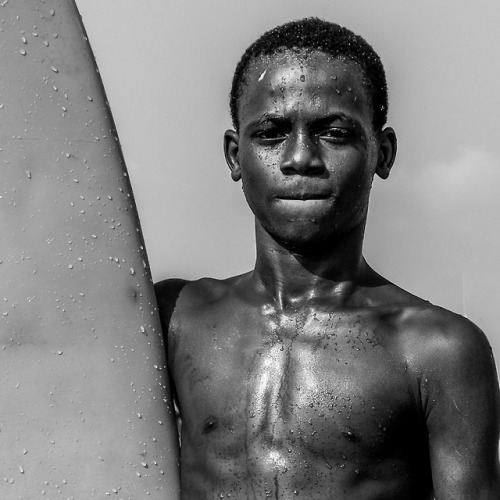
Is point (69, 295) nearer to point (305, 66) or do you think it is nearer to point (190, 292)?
point (190, 292)

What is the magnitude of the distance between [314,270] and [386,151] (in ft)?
0.99

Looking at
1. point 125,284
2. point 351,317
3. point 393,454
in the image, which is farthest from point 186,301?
point 393,454

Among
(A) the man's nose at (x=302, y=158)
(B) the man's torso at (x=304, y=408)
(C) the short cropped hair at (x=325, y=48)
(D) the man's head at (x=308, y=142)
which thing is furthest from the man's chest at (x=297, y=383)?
(C) the short cropped hair at (x=325, y=48)

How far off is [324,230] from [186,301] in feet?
1.27

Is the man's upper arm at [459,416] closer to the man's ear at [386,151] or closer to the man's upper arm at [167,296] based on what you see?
the man's ear at [386,151]

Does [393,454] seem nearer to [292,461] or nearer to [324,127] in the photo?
[292,461]

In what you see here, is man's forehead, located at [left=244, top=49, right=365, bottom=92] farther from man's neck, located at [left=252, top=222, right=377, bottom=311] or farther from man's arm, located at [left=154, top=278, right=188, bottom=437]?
man's arm, located at [left=154, top=278, right=188, bottom=437]

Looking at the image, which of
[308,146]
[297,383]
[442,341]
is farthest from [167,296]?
[442,341]

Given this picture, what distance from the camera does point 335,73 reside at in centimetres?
224

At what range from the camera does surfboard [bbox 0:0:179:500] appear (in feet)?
7.19

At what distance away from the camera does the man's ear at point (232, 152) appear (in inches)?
96.3

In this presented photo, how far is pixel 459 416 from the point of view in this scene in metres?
2.18

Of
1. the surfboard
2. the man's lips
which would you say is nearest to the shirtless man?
the man's lips

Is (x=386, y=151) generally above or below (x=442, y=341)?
above
